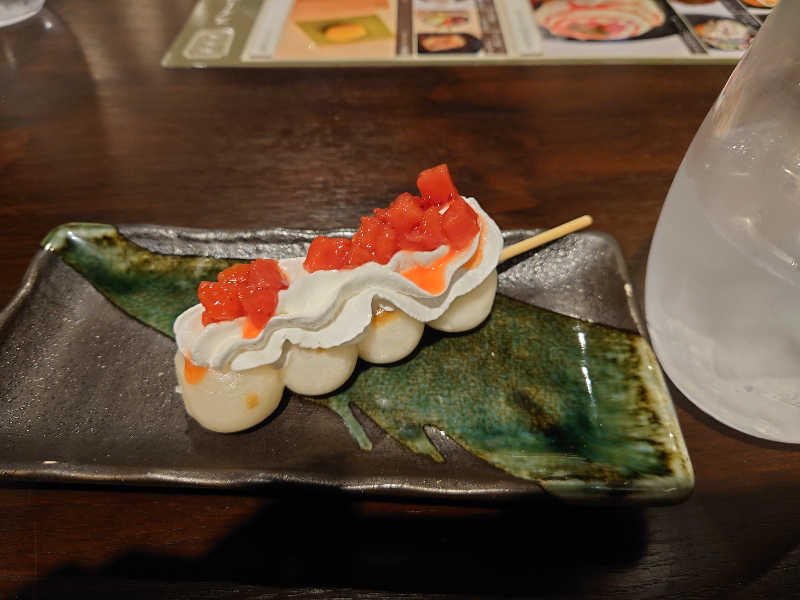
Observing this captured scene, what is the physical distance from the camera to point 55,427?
4.55 ft

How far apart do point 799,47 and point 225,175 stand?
6.18 ft

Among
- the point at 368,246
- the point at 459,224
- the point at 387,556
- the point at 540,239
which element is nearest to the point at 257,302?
the point at 368,246

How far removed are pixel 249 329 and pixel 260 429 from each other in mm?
260

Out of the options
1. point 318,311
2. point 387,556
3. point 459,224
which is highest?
point 459,224

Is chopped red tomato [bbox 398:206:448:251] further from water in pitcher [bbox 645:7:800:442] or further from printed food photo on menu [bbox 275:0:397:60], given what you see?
printed food photo on menu [bbox 275:0:397:60]

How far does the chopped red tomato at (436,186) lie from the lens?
1.44 metres

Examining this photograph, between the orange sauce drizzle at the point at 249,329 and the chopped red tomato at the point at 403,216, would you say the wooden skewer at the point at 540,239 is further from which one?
the orange sauce drizzle at the point at 249,329

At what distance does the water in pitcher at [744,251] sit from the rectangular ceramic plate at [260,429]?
0.57 ft

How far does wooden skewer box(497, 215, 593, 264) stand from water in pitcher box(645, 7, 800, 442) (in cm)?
32

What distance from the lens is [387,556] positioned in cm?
124

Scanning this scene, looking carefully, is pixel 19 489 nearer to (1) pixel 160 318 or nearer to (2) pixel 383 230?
(1) pixel 160 318

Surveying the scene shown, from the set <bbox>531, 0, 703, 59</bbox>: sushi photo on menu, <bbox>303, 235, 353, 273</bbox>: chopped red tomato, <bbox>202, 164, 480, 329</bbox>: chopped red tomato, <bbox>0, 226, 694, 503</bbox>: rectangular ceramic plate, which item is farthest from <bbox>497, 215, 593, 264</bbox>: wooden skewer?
<bbox>531, 0, 703, 59</bbox>: sushi photo on menu

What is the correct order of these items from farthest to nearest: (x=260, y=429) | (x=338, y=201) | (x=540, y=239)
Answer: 1. (x=338, y=201)
2. (x=540, y=239)
3. (x=260, y=429)

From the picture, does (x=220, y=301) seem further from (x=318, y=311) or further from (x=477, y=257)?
(x=477, y=257)
